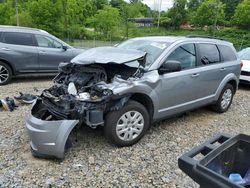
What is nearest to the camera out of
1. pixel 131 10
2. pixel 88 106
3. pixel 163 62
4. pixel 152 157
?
pixel 88 106

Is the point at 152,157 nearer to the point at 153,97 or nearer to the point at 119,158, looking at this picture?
the point at 119,158

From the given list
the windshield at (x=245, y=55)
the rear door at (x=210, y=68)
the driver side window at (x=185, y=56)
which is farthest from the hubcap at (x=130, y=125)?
the windshield at (x=245, y=55)

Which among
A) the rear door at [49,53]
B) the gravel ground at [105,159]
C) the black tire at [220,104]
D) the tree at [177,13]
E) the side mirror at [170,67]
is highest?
the tree at [177,13]

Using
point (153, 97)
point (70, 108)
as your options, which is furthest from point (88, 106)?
point (153, 97)

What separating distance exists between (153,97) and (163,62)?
59 centimetres

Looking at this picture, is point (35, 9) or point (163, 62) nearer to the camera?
point (163, 62)

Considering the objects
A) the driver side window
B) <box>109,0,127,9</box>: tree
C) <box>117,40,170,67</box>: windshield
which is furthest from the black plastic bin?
<box>109,0,127,9</box>: tree

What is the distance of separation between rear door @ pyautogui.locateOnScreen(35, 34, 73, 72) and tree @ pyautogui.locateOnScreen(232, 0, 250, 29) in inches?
1884

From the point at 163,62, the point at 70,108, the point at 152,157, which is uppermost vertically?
the point at 163,62

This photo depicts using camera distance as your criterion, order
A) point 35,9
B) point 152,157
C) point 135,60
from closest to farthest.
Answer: point 152,157 < point 135,60 < point 35,9

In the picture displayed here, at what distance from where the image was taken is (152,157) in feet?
12.0

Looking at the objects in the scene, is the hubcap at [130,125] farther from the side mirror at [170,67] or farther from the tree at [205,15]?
the tree at [205,15]

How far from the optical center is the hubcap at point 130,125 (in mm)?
3699

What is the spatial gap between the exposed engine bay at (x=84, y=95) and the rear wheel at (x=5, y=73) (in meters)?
3.83
